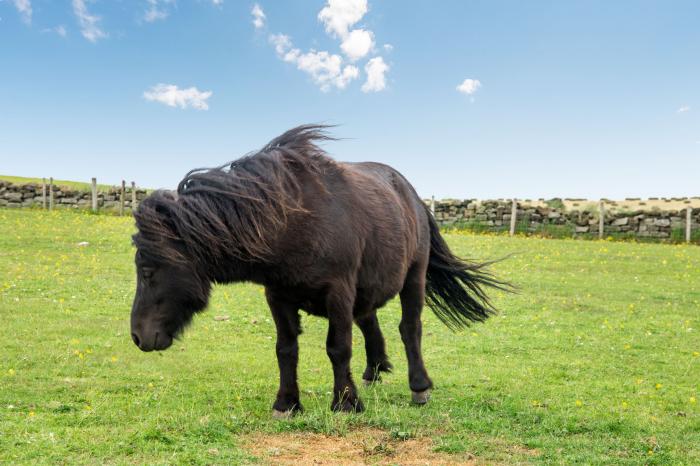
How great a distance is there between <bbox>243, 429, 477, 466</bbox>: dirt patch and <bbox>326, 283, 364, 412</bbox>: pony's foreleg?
49cm

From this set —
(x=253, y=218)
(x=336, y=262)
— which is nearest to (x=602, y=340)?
(x=336, y=262)

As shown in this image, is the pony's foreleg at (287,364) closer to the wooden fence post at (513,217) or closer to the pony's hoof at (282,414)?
the pony's hoof at (282,414)

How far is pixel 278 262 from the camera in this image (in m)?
5.39

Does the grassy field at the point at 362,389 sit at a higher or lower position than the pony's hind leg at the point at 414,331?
lower

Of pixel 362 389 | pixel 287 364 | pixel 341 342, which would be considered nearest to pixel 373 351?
pixel 362 389

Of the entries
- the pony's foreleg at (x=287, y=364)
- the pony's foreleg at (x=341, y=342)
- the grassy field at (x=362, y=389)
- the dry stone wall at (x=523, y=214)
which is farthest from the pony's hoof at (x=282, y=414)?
the dry stone wall at (x=523, y=214)

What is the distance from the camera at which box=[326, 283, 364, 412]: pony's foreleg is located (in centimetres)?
554

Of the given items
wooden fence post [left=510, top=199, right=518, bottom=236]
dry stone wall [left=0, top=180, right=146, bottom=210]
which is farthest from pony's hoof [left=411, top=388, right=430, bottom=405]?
dry stone wall [left=0, top=180, right=146, bottom=210]

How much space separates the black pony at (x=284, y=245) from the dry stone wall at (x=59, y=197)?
2897 cm

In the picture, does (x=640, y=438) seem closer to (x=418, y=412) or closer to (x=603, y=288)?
(x=418, y=412)

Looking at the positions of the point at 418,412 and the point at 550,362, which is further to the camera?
the point at 550,362

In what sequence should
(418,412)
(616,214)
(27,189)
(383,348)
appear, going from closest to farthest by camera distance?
(418,412)
(383,348)
(616,214)
(27,189)

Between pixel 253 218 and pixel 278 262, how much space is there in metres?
0.43

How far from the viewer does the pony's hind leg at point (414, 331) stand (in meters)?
6.72
